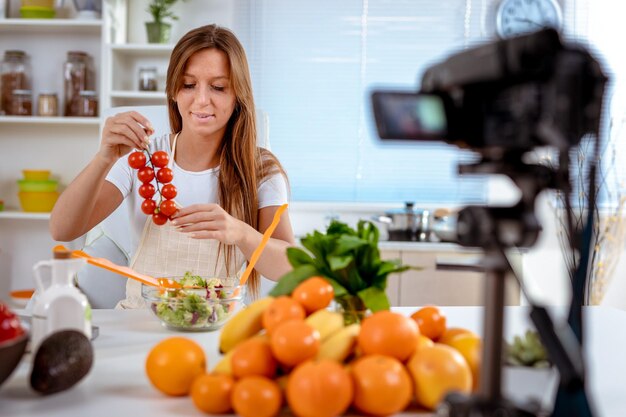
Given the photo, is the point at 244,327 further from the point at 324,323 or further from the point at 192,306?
the point at 192,306

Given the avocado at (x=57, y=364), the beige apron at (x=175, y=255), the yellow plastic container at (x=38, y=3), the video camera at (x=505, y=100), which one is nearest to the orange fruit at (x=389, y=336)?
the video camera at (x=505, y=100)

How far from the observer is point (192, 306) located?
1233 millimetres

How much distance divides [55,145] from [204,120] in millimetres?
2222

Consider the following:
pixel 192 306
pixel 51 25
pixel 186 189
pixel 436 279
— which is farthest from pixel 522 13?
pixel 192 306

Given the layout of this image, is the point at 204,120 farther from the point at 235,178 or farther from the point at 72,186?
the point at 72,186

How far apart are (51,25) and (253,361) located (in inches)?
128

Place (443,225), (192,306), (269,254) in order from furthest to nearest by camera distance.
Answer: (443,225) < (269,254) < (192,306)

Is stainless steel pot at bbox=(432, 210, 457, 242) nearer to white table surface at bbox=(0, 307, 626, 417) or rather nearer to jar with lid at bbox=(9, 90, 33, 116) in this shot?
white table surface at bbox=(0, 307, 626, 417)

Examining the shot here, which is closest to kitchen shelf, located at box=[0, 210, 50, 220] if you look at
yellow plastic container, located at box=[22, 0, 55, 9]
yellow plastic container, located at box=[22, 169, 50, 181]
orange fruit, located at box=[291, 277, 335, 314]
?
yellow plastic container, located at box=[22, 169, 50, 181]

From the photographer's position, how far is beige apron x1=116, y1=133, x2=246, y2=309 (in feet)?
6.26

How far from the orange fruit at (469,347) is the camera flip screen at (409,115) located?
1.00 feet

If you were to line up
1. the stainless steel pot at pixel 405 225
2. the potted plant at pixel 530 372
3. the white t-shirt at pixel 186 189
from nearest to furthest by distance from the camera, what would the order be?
the potted plant at pixel 530 372 < the white t-shirt at pixel 186 189 < the stainless steel pot at pixel 405 225

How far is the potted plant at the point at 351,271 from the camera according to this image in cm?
100

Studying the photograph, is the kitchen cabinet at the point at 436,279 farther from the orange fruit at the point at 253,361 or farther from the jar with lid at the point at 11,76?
the orange fruit at the point at 253,361
